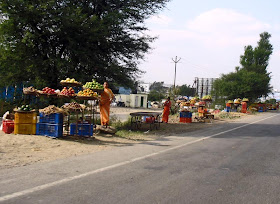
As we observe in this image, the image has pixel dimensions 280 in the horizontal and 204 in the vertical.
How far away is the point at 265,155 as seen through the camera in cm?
960

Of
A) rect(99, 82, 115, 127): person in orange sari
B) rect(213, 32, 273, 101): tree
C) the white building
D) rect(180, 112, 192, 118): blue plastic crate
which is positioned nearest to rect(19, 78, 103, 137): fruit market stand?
rect(99, 82, 115, 127): person in orange sari

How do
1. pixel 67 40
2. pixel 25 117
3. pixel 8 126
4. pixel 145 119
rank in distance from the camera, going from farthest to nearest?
pixel 145 119 < pixel 67 40 < pixel 8 126 < pixel 25 117

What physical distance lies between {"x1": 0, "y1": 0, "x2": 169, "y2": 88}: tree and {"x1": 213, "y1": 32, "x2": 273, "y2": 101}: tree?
4210 centimetres

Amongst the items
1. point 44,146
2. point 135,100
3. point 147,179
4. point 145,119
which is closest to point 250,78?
point 135,100

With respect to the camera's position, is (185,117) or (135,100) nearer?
(185,117)

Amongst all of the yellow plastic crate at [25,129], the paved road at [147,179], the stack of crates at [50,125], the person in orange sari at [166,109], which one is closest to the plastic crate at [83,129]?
the stack of crates at [50,125]

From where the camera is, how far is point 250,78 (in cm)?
5625

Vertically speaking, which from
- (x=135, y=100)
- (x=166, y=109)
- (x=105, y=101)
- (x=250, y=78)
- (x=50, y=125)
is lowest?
(x=50, y=125)

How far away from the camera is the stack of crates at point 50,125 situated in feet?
34.9

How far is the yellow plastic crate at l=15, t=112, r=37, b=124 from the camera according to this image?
1077cm

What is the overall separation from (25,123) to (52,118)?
Answer: 104 cm

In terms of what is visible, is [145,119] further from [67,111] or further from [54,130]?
[54,130]

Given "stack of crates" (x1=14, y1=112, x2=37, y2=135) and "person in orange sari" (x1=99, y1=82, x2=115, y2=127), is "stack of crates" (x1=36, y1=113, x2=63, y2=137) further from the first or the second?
"person in orange sari" (x1=99, y1=82, x2=115, y2=127)

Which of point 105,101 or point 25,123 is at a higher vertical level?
point 105,101
